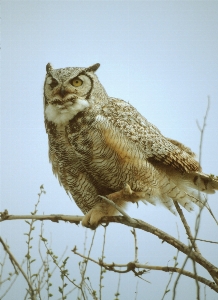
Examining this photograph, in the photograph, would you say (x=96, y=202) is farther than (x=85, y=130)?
Yes

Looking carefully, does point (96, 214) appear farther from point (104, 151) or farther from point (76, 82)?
point (76, 82)

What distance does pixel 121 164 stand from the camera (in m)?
2.91

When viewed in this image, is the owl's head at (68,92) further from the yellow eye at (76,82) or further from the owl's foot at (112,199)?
the owl's foot at (112,199)

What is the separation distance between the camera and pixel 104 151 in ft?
9.39

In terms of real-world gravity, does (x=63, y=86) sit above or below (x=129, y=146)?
above

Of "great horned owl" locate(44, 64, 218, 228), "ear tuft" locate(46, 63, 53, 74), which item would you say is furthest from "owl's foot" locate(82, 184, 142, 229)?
"ear tuft" locate(46, 63, 53, 74)

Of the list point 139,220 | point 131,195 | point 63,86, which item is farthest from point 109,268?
point 63,86

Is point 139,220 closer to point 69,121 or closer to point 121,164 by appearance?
point 121,164

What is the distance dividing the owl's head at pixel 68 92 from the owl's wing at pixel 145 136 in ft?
0.59

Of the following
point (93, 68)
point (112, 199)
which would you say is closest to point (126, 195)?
point (112, 199)

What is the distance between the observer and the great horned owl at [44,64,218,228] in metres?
2.90

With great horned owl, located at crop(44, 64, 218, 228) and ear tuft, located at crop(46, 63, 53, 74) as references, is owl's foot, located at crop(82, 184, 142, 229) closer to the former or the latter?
great horned owl, located at crop(44, 64, 218, 228)

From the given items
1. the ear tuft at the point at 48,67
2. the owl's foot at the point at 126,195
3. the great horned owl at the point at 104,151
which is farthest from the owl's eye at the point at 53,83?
the owl's foot at the point at 126,195

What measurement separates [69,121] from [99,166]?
427 mm
